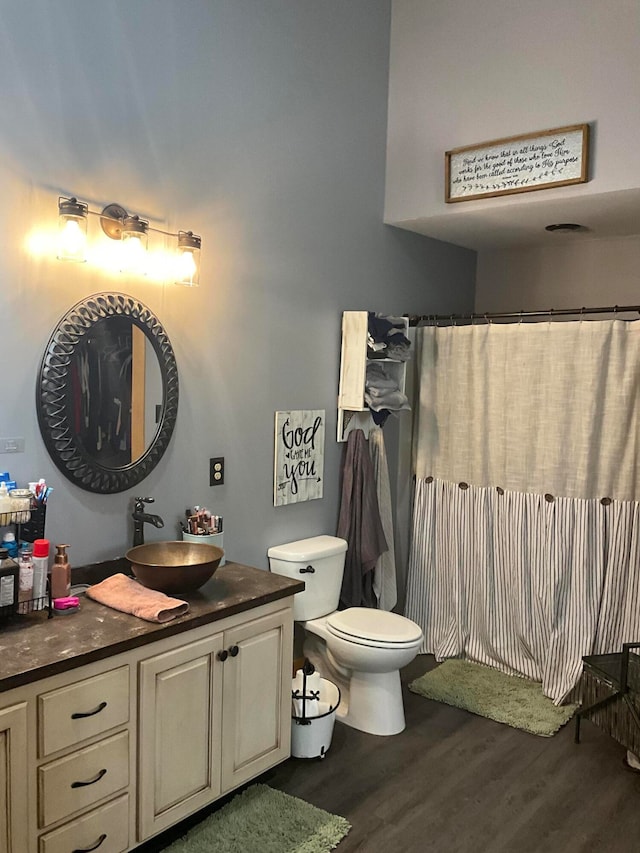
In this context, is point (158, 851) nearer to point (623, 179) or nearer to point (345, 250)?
point (345, 250)

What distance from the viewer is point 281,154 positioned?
3111mm

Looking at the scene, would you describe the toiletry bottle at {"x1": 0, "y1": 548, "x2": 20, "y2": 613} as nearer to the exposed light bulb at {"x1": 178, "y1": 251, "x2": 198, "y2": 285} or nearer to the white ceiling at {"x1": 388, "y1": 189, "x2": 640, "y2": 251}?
the exposed light bulb at {"x1": 178, "y1": 251, "x2": 198, "y2": 285}

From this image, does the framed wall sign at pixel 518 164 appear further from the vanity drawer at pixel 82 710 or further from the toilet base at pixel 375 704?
the vanity drawer at pixel 82 710

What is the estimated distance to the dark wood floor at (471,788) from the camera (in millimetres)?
2381

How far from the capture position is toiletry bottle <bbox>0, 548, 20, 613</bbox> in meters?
1.99

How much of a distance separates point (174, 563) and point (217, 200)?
4.51ft

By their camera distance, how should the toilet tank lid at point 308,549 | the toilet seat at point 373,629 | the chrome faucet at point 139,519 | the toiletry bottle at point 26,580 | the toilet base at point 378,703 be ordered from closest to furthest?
the toiletry bottle at point 26,580, the chrome faucet at point 139,519, the toilet seat at point 373,629, the toilet base at point 378,703, the toilet tank lid at point 308,549

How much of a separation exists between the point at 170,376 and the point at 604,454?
76.5 inches

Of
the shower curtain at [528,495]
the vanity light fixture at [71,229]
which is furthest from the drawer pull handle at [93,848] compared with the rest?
the shower curtain at [528,495]

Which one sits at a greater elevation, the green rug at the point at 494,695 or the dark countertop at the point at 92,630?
the dark countertop at the point at 92,630

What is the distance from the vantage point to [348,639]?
9.70 feet

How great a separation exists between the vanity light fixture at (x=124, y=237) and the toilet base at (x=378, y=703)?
1.70 meters

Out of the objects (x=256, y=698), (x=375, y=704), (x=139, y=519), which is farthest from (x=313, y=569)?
(x=139, y=519)

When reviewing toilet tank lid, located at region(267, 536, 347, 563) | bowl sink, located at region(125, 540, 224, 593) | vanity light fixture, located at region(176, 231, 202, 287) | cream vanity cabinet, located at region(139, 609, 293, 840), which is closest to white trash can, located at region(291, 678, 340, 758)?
cream vanity cabinet, located at region(139, 609, 293, 840)
